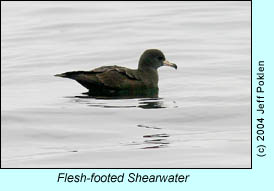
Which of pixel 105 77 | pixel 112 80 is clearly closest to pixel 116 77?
pixel 112 80

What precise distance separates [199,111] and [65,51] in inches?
317

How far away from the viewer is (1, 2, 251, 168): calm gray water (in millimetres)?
12500

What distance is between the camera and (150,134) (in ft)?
44.2

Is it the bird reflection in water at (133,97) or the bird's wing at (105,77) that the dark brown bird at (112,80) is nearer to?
the bird's wing at (105,77)

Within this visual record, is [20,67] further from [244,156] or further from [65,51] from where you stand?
[244,156]

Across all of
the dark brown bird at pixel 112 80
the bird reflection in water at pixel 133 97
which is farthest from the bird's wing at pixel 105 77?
the bird reflection in water at pixel 133 97

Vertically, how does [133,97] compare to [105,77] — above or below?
below

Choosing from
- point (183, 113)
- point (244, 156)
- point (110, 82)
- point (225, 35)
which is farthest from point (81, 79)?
point (225, 35)

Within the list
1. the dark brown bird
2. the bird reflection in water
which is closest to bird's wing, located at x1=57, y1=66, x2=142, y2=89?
the dark brown bird

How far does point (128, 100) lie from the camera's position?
53.1 ft

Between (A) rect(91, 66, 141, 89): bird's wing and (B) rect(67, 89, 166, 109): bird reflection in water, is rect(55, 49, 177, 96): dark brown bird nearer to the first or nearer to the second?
(A) rect(91, 66, 141, 89): bird's wing

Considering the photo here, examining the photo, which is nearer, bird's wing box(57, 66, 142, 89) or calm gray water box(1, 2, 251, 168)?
calm gray water box(1, 2, 251, 168)

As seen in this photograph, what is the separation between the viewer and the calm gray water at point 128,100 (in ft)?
41.0

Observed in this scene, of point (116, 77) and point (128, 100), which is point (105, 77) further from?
point (128, 100)
